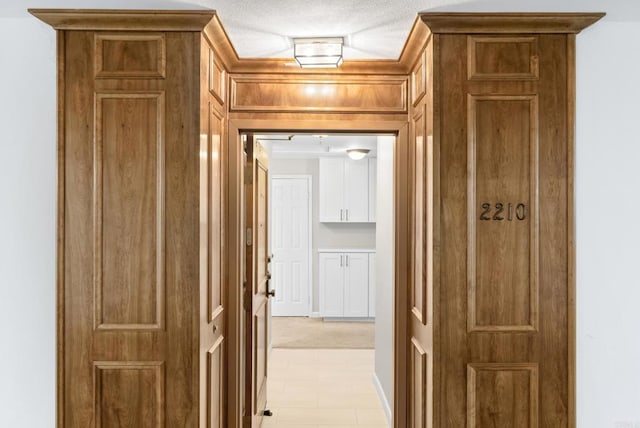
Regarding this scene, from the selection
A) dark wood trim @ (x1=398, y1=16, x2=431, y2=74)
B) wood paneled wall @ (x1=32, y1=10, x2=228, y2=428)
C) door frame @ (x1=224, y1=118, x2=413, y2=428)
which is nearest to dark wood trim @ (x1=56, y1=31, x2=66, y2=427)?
wood paneled wall @ (x1=32, y1=10, x2=228, y2=428)

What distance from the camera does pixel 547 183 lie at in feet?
7.63

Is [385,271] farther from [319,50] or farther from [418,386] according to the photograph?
[319,50]

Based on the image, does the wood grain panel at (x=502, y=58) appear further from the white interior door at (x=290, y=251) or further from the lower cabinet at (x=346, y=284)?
the white interior door at (x=290, y=251)

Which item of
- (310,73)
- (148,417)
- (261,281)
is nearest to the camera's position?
(148,417)

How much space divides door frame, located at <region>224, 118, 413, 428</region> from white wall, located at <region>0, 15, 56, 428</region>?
94cm

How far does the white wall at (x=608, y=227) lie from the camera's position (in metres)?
2.38

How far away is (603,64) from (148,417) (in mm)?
2804

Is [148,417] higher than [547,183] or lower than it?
lower

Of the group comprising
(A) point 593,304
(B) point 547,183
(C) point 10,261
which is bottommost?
(A) point 593,304

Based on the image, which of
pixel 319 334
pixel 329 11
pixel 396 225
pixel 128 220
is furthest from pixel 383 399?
pixel 329 11

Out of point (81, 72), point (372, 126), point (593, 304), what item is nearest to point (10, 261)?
point (81, 72)

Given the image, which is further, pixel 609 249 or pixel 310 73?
pixel 310 73

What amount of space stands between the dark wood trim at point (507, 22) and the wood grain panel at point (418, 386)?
1620 millimetres

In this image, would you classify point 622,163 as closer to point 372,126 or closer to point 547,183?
point 547,183
